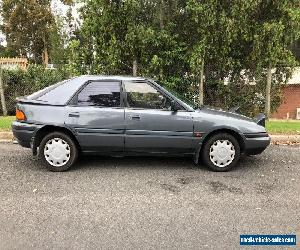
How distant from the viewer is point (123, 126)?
638 centimetres

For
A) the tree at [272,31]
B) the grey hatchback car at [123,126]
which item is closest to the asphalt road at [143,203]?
the grey hatchback car at [123,126]

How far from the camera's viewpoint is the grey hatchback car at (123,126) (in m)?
6.34

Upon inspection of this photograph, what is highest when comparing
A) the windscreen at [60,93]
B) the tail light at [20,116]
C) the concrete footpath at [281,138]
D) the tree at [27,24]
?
the tree at [27,24]

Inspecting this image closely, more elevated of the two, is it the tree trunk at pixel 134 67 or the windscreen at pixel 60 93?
the tree trunk at pixel 134 67

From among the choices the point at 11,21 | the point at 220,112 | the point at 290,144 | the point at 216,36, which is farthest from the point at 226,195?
the point at 11,21

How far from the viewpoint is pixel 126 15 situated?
38.6 feet

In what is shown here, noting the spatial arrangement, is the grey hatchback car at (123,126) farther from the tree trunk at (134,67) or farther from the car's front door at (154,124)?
the tree trunk at (134,67)

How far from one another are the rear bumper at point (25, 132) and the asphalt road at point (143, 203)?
0.48 metres

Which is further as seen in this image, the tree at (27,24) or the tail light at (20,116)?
the tree at (27,24)

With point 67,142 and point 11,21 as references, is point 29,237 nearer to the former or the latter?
point 67,142

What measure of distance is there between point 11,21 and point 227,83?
30.1 m

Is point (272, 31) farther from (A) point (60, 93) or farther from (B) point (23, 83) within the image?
(B) point (23, 83)

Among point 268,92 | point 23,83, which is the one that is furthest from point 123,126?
point 23,83

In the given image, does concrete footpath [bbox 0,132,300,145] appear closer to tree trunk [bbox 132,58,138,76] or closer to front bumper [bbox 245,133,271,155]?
front bumper [bbox 245,133,271,155]
